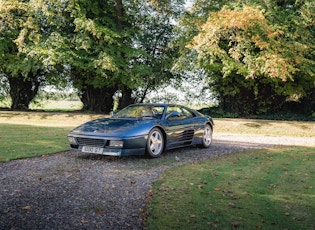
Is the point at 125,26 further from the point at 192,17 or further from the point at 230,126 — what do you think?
the point at 230,126

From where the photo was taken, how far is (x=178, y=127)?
9305mm

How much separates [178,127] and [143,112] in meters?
0.96

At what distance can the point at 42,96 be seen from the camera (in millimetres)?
27516

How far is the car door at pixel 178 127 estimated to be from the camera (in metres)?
9.03

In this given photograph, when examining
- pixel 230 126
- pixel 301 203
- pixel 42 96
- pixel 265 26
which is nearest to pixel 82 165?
pixel 301 203

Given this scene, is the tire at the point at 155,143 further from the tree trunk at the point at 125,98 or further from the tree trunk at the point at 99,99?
the tree trunk at the point at 99,99

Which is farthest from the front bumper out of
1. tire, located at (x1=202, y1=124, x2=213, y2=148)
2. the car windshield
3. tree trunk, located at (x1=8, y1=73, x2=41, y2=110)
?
tree trunk, located at (x1=8, y1=73, x2=41, y2=110)

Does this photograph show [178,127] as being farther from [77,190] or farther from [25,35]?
[25,35]

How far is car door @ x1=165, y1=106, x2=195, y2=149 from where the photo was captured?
9.03 metres

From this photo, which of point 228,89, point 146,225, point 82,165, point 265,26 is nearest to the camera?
point 146,225

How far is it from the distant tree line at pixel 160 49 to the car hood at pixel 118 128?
10206 mm

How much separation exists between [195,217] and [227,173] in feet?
9.05

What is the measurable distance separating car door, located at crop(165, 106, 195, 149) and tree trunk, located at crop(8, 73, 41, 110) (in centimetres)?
1894

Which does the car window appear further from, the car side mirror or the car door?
the car side mirror
